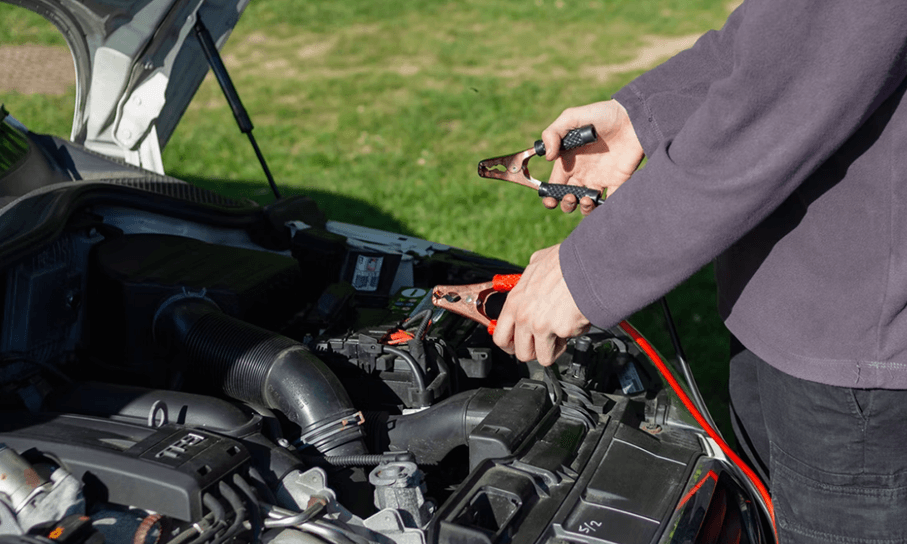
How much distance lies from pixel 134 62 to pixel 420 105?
17.1 ft

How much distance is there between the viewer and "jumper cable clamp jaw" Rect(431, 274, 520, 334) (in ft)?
6.48

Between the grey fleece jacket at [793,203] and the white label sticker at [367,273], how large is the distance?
4.19 ft

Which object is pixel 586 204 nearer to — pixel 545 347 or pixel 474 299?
pixel 474 299

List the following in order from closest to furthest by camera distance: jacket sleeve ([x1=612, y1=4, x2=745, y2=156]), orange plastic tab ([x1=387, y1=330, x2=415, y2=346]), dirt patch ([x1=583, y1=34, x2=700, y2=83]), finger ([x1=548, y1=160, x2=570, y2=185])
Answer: jacket sleeve ([x1=612, y1=4, x2=745, y2=156]) → finger ([x1=548, y1=160, x2=570, y2=185]) → orange plastic tab ([x1=387, y1=330, x2=415, y2=346]) → dirt patch ([x1=583, y1=34, x2=700, y2=83])

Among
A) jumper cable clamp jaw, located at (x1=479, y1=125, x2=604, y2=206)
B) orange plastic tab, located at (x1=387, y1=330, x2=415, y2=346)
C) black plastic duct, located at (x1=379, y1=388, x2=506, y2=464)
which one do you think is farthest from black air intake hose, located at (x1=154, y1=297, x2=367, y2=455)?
jumper cable clamp jaw, located at (x1=479, y1=125, x2=604, y2=206)

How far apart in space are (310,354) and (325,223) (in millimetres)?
1062

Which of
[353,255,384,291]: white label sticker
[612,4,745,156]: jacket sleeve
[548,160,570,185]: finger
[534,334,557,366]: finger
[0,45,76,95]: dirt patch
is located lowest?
[353,255,384,291]: white label sticker

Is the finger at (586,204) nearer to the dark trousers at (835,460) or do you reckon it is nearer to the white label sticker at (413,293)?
the dark trousers at (835,460)

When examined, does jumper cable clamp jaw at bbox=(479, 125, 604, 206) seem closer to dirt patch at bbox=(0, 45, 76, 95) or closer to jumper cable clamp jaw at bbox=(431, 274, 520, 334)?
jumper cable clamp jaw at bbox=(431, 274, 520, 334)

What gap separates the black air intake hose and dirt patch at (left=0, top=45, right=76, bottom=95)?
1389 millimetres

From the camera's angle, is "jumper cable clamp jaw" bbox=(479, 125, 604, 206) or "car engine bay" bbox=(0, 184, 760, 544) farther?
"jumper cable clamp jaw" bbox=(479, 125, 604, 206)

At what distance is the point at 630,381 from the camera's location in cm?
216

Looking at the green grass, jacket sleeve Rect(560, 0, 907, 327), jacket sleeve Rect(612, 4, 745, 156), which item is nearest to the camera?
jacket sleeve Rect(560, 0, 907, 327)

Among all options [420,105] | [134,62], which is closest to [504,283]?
[134,62]
